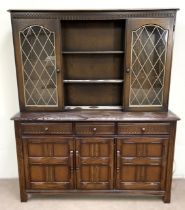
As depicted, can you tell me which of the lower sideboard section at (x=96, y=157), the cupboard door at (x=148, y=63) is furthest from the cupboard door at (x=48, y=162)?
the cupboard door at (x=148, y=63)

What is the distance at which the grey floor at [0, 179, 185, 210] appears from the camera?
2.16m

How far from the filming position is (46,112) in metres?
2.20

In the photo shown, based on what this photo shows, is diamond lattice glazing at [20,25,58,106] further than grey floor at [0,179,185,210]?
No

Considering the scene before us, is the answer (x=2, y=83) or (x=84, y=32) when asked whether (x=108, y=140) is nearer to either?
(x=84, y=32)

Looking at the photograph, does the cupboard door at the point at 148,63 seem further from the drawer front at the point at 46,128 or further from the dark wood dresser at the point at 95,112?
the drawer front at the point at 46,128

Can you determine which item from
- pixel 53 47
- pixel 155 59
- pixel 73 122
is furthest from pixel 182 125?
pixel 53 47

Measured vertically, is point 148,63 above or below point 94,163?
above

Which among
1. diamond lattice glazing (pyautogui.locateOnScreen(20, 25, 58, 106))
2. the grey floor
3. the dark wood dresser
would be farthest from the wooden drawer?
the grey floor

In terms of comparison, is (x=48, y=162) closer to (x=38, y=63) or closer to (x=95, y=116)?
(x=95, y=116)

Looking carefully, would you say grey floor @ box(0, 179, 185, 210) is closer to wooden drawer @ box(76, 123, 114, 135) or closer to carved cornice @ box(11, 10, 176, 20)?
wooden drawer @ box(76, 123, 114, 135)

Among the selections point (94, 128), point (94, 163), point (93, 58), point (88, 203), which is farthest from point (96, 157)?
point (93, 58)

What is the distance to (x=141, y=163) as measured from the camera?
212 cm

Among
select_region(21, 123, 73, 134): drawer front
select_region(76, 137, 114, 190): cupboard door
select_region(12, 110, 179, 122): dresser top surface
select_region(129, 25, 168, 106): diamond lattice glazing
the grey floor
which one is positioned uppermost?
select_region(129, 25, 168, 106): diamond lattice glazing

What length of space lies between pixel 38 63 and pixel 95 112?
77 cm
